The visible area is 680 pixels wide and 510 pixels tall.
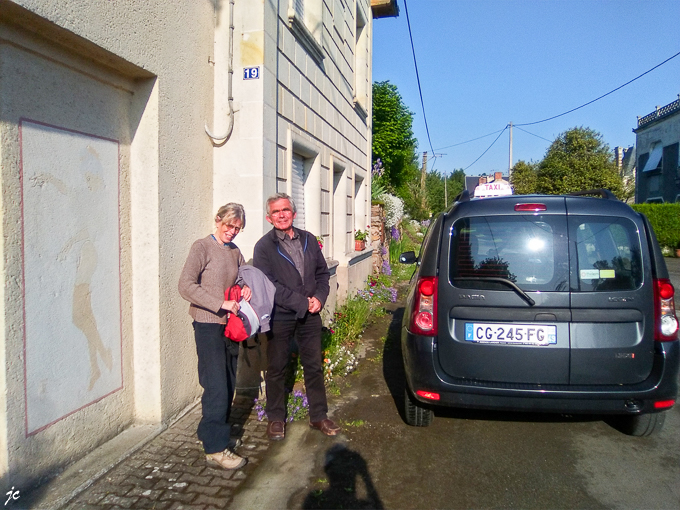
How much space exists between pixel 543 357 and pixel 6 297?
10.3 feet

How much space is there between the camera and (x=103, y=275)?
10.7 ft

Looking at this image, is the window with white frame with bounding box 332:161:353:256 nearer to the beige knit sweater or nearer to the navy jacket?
the navy jacket

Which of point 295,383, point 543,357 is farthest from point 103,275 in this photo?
point 543,357

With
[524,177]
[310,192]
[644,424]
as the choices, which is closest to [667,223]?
[524,177]

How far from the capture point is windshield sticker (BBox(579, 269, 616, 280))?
310 cm

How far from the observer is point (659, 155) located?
31438 mm

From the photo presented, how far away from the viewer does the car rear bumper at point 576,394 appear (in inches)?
119

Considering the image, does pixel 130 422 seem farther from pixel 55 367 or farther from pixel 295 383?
pixel 295 383

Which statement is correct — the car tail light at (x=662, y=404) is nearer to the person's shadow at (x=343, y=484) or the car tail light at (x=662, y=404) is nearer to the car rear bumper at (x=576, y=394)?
the car rear bumper at (x=576, y=394)

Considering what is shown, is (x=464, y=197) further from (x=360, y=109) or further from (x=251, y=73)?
(x=360, y=109)

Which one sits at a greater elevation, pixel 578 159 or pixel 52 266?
pixel 578 159

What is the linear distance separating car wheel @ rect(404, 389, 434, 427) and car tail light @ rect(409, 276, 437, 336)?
70cm

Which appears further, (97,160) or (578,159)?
(578,159)

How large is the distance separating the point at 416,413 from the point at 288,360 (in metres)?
1.09
